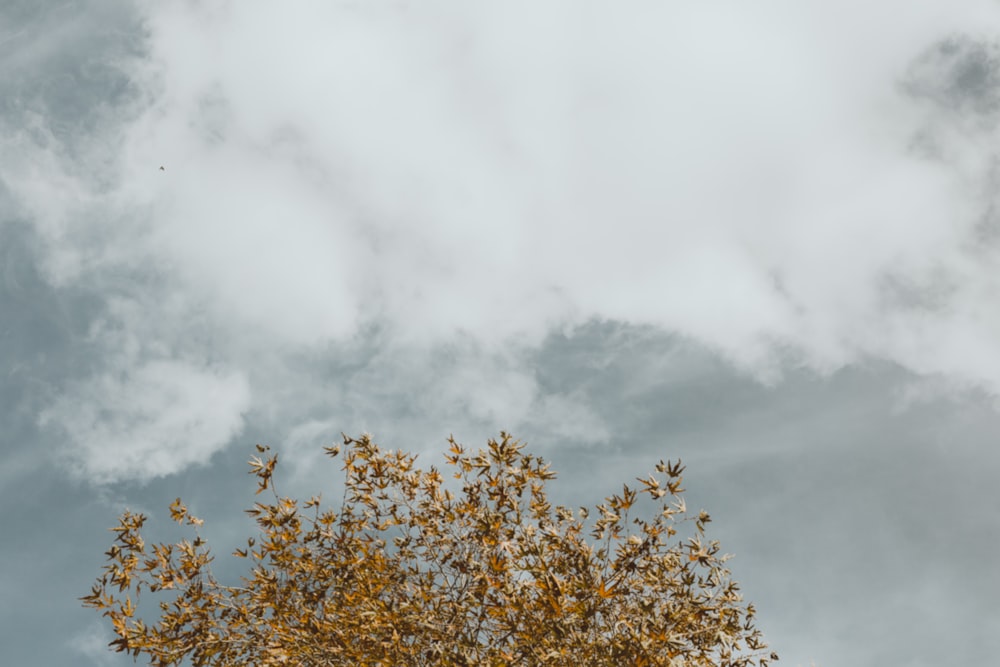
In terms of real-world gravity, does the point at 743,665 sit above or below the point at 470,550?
below

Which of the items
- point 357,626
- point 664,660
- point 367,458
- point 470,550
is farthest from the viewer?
point 367,458

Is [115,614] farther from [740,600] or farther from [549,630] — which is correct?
[740,600]

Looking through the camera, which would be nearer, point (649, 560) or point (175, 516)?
point (649, 560)

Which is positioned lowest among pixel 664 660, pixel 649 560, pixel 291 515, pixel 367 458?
pixel 664 660

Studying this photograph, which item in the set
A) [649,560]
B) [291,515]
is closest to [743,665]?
[649,560]

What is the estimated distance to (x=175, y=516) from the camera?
18.3 m

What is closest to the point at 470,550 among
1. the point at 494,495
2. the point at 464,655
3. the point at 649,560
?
the point at 494,495

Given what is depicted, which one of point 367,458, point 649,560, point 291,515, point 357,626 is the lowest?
point 357,626

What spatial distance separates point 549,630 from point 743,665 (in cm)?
600

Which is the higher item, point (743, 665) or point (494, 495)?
point (494, 495)

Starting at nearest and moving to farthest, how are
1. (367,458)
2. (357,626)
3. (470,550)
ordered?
1. (357,626)
2. (470,550)
3. (367,458)

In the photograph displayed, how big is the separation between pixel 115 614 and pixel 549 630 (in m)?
9.61

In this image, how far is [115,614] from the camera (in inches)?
656

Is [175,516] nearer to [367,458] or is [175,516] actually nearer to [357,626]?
[367,458]
